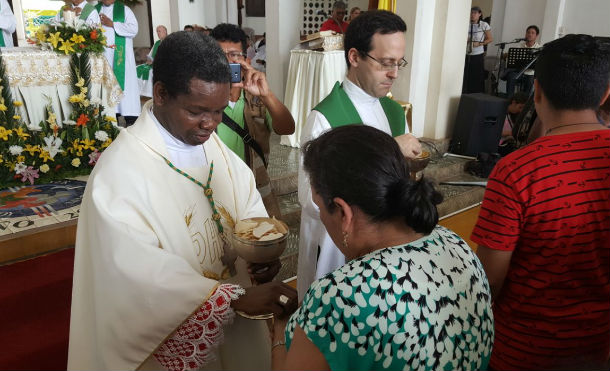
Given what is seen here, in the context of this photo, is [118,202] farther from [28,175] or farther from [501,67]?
[501,67]

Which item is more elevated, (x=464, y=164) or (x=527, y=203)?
(x=527, y=203)

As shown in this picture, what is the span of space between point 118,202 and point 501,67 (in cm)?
1120

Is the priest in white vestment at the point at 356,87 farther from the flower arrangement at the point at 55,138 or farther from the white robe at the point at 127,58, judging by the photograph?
the white robe at the point at 127,58

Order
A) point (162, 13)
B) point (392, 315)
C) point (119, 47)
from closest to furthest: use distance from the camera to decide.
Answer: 1. point (392, 315)
2. point (119, 47)
3. point (162, 13)

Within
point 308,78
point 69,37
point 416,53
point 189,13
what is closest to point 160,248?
point 69,37

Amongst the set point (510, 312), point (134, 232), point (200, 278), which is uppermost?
point (134, 232)

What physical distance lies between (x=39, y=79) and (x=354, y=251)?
15.1 ft

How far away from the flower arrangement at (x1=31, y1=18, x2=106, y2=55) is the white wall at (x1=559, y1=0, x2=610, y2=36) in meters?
9.75

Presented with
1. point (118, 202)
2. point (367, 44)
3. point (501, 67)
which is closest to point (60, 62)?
point (367, 44)

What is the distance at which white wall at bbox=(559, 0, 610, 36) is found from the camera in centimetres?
1009

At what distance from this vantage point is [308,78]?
19.7 feet

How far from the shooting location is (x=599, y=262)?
1.41 meters

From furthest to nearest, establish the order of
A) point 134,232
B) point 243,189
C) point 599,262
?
1. point 243,189
2. point 599,262
3. point 134,232

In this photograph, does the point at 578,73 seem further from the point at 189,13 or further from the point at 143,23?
the point at 143,23
